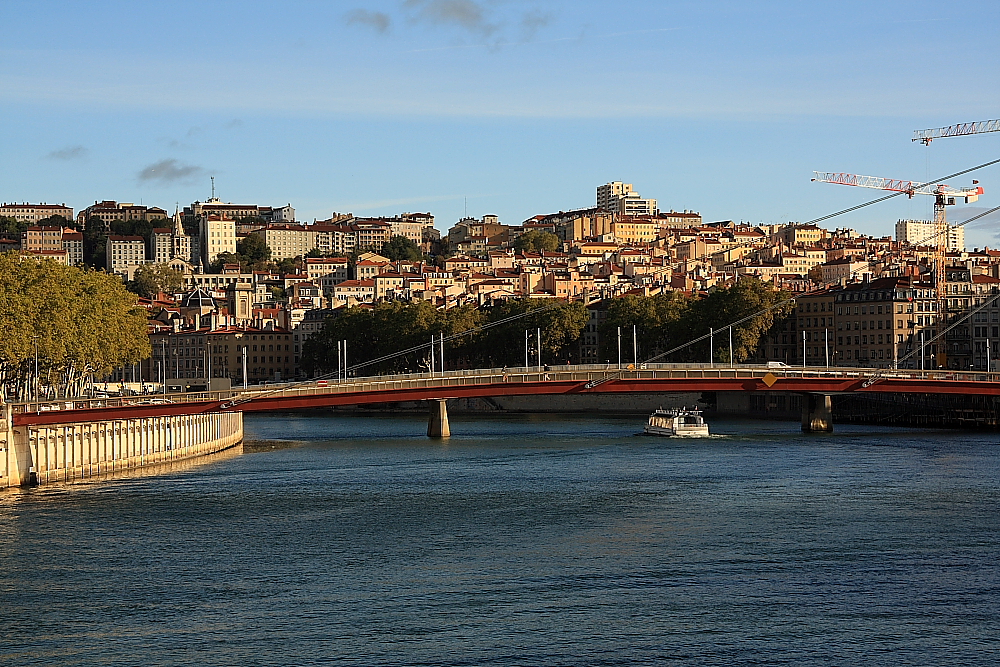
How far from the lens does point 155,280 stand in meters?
174

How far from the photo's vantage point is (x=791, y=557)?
30812 millimetres

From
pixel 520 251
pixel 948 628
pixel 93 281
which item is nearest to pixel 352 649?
pixel 948 628

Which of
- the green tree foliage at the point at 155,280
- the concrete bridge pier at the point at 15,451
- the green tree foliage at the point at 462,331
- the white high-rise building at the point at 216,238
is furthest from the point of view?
the white high-rise building at the point at 216,238

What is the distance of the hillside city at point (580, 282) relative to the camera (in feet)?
324

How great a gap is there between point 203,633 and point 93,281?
1811 inches

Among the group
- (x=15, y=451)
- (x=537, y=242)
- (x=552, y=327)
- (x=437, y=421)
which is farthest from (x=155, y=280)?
(x=15, y=451)

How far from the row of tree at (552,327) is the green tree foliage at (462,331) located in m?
0.06

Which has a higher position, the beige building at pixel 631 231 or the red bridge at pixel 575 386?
the beige building at pixel 631 231

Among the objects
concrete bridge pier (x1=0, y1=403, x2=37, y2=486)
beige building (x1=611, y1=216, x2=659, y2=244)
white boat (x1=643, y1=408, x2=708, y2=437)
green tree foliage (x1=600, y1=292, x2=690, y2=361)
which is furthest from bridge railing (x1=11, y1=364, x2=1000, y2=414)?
beige building (x1=611, y1=216, x2=659, y2=244)

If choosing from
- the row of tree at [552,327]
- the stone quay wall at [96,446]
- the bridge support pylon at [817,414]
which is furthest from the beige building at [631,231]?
the stone quay wall at [96,446]

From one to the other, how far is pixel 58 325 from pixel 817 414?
27.9m

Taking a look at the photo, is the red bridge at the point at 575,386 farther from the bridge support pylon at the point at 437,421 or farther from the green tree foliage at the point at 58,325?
the green tree foliage at the point at 58,325

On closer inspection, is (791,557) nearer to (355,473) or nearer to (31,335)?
(355,473)

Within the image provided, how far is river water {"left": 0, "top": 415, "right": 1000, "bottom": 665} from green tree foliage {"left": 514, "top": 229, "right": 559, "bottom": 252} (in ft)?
456
